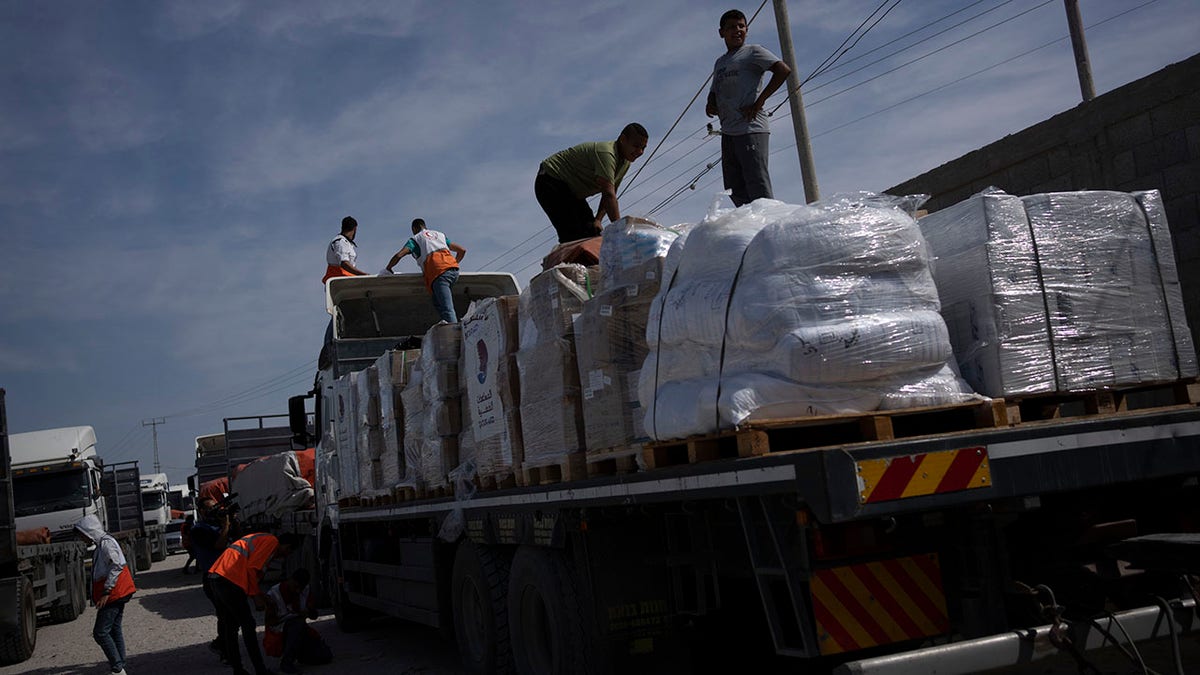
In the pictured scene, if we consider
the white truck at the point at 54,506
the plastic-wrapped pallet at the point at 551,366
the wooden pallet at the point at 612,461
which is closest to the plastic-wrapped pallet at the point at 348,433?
the plastic-wrapped pallet at the point at 551,366

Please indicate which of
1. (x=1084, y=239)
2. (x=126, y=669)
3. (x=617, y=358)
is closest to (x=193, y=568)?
(x=126, y=669)

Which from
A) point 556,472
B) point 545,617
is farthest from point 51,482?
point 556,472

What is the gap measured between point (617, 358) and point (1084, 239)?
2.04m

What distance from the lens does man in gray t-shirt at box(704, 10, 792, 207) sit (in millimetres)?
6926

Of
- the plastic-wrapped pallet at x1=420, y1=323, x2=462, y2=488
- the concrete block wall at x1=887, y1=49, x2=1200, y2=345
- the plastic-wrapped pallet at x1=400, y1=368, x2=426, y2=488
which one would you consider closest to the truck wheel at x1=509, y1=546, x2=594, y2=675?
the plastic-wrapped pallet at x1=420, y1=323, x2=462, y2=488

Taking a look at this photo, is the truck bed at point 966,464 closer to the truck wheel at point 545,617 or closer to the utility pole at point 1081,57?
the truck wheel at point 545,617

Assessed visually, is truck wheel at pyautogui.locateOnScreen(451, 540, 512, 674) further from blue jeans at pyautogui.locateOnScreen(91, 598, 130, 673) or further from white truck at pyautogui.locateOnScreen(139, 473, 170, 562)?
white truck at pyautogui.locateOnScreen(139, 473, 170, 562)

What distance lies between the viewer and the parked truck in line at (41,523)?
37.3ft

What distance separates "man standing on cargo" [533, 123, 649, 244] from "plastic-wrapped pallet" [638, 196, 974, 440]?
340cm

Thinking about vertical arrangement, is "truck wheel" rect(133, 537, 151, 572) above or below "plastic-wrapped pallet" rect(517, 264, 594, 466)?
below

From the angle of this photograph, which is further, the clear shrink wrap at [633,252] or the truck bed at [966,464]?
the clear shrink wrap at [633,252]

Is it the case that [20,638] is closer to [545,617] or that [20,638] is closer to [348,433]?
[348,433]

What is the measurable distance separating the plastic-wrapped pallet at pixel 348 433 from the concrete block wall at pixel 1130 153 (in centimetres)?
570

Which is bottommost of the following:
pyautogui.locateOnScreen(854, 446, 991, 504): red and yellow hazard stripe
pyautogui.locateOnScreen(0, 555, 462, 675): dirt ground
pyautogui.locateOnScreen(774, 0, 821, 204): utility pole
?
pyautogui.locateOnScreen(0, 555, 462, 675): dirt ground
